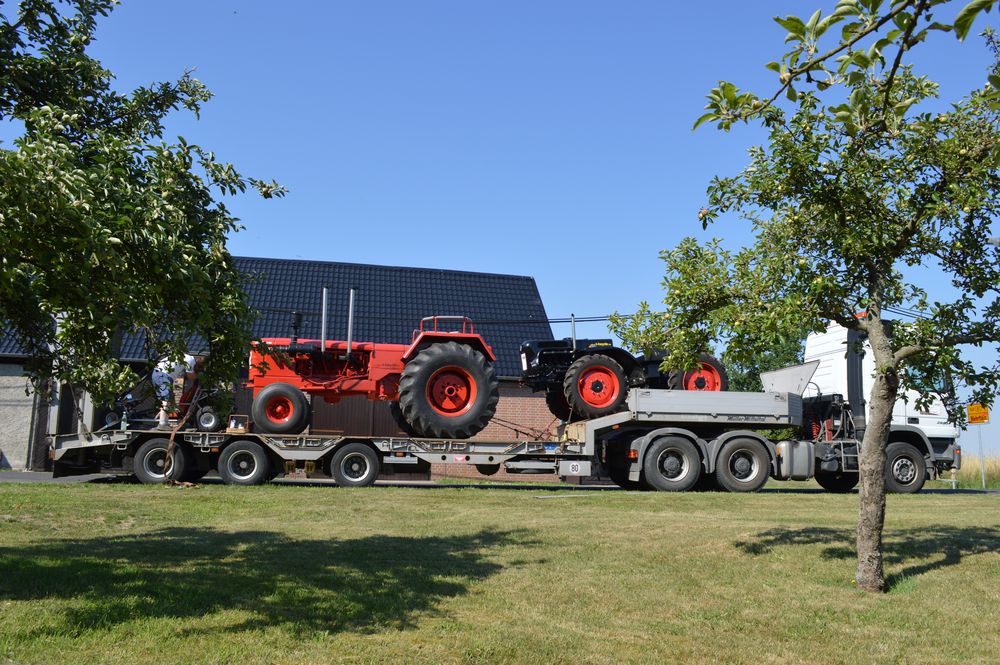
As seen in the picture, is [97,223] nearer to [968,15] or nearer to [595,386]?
[968,15]

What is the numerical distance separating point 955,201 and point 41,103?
26.6 feet

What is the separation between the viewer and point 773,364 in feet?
116

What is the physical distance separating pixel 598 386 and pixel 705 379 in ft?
9.28

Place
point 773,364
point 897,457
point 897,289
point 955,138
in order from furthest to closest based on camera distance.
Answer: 1. point 773,364
2. point 897,457
3. point 897,289
4. point 955,138

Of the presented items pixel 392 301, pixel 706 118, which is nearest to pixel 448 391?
pixel 392 301

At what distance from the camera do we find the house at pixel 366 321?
79.0ft

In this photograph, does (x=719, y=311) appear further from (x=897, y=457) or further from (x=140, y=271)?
(x=897, y=457)

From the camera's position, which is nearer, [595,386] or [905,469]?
[595,386]

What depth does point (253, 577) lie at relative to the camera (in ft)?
23.9

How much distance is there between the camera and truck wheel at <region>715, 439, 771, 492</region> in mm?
17312

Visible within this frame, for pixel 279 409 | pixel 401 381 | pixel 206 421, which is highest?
pixel 401 381

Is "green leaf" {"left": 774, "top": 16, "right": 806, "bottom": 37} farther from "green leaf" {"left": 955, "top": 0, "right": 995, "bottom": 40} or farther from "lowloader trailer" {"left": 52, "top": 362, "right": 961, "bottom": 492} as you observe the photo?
"lowloader trailer" {"left": 52, "top": 362, "right": 961, "bottom": 492}

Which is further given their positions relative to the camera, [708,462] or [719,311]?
[708,462]

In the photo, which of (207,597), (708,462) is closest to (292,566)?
(207,597)
